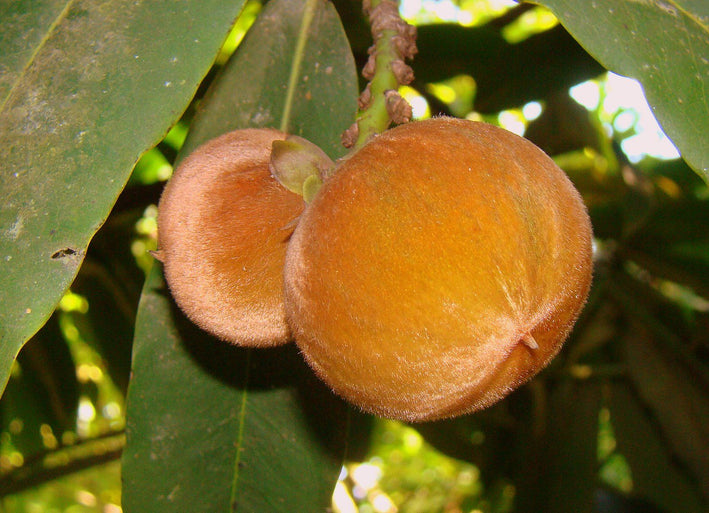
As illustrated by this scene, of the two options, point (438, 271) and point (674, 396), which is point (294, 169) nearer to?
point (438, 271)

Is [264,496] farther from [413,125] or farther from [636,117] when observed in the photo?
[636,117]

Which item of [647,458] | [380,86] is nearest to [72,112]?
[380,86]

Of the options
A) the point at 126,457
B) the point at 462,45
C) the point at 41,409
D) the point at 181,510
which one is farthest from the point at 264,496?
the point at 41,409

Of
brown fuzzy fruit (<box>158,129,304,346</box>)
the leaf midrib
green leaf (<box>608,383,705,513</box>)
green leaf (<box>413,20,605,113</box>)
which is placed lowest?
green leaf (<box>608,383,705,513</box>)

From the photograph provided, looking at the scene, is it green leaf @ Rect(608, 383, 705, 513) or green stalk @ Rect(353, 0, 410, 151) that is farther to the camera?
green leaf @ Rect(608, 383, 705, 513)

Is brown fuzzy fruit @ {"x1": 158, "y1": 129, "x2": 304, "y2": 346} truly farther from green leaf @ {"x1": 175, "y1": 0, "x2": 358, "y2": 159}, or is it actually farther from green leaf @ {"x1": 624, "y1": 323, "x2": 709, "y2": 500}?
green leaf @ {"x1": 624, "y1": 323, "x2": 709, "y2": 500}

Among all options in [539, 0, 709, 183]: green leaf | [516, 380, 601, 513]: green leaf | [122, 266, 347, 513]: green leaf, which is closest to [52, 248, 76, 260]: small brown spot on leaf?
[122, 266, 347, 513]: green leaf

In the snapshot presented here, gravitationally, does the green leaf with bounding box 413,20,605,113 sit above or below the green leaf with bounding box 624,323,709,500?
above
